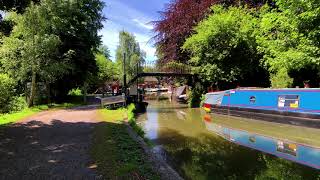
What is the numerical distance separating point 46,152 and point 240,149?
600cm

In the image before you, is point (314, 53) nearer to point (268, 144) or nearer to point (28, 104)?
point (268, 144)

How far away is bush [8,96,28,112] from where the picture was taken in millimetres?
20416

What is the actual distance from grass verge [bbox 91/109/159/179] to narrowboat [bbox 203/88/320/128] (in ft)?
25.6

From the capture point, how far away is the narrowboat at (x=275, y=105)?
15492 millimetres

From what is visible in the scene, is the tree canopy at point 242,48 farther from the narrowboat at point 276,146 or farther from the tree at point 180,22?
the narrowboat at point 276,146

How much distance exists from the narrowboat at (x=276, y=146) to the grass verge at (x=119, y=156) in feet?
13.8

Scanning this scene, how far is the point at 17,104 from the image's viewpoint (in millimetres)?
22547

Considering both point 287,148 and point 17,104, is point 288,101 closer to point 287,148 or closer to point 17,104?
point 287,148

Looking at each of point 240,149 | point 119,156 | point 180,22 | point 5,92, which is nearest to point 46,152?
point 119,156

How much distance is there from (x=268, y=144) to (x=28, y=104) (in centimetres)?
1632

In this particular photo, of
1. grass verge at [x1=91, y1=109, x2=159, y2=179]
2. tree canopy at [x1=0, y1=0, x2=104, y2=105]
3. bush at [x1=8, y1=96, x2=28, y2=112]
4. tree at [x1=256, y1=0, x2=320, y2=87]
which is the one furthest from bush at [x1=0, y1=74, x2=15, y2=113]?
tree at [x1=256, y1=0, x2=320, y2=87]

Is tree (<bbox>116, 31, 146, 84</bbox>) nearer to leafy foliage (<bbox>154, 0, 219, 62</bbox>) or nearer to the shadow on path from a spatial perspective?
leafy foliage (<bbox>154, 0, 219, 62</bbox>)

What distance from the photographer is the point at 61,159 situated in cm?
843

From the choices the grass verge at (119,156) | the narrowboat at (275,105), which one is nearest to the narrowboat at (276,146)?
the narrowboat at (275,105)
